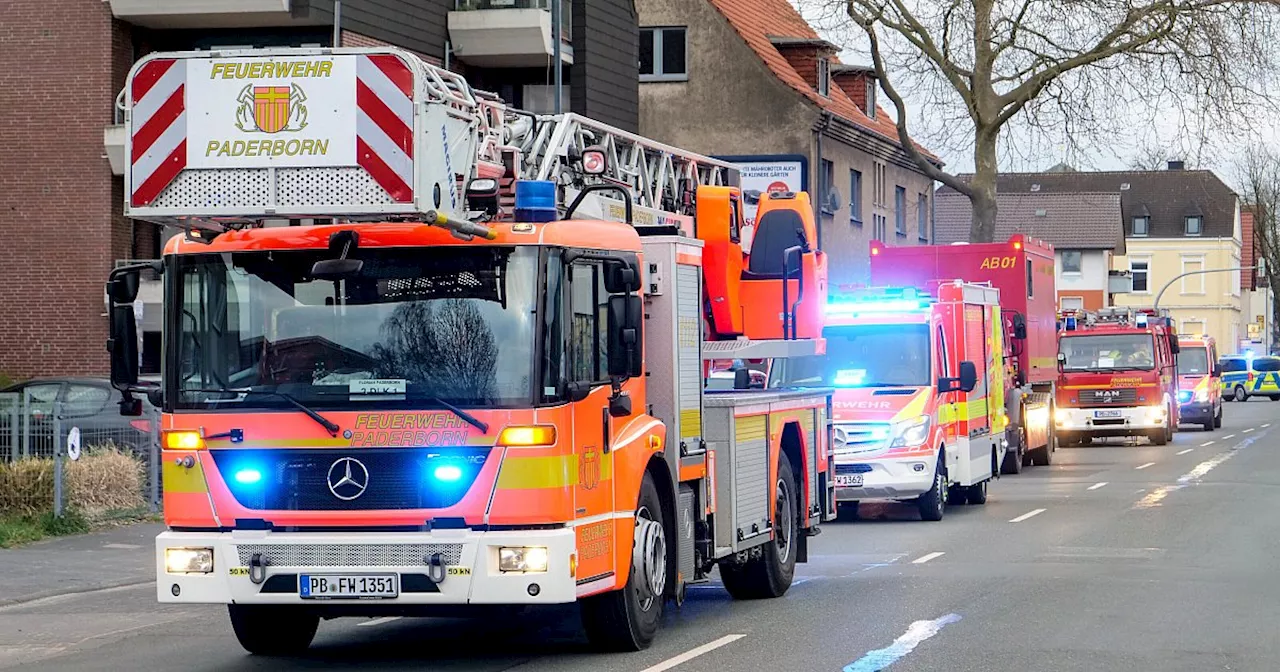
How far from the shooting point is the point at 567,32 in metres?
38.0

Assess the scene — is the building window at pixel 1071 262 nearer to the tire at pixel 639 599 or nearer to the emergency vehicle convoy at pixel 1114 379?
the emergency vehicle convoy at pixel 1114 379

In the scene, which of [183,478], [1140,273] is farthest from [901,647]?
[1140,273]

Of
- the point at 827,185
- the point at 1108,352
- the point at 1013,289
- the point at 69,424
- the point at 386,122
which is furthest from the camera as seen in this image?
the point at 827,185

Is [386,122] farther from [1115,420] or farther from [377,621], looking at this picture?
[1115,420]

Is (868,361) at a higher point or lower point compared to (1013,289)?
lower

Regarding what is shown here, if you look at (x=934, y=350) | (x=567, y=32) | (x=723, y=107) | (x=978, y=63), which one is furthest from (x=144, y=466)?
(x=723, y=107)

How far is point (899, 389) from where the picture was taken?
20969 millimetres

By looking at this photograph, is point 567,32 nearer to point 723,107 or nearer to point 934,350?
point 723,107

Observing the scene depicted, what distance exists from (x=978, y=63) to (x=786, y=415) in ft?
91.6

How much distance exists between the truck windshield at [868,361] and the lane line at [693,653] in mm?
9615

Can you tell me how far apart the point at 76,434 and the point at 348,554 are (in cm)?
1034

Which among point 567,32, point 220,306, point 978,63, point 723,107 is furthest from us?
point 723,107

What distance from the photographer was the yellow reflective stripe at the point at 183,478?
10172 millimetres

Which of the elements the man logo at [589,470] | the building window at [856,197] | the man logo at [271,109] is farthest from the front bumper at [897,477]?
the building window at [856,197]
